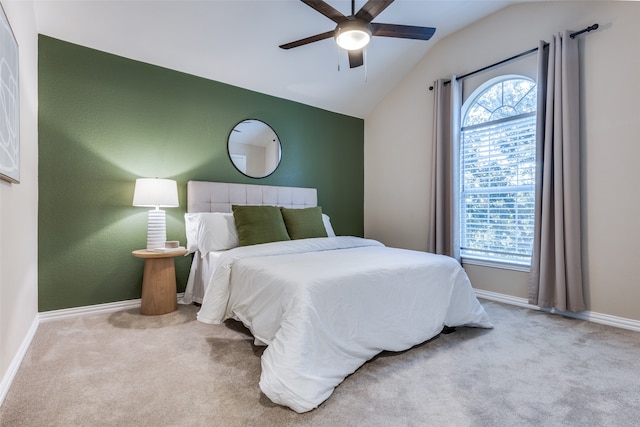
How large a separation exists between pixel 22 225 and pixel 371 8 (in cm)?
282

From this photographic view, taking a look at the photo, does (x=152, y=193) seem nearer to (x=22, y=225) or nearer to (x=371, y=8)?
(x=22, y=225)

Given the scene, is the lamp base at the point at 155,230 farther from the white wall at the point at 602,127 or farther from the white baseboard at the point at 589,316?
the white baseboard at the point at 589,316

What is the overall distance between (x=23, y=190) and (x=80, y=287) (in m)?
1.13

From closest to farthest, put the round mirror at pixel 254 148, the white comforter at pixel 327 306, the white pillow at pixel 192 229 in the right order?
the white comforter at pixel 327 306, the white pillow at pixel 192 229, the round mirror at pixel 254 148

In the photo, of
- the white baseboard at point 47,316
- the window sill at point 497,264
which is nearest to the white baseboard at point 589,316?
the window sill at point 497,264

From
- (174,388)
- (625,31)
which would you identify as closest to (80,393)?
(174,388)

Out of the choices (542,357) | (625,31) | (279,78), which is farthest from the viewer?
(279,78)

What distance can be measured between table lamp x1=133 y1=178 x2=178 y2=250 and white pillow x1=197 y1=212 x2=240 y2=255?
13.3 inches

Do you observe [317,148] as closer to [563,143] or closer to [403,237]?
[403,237]

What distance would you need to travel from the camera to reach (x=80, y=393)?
1649mm

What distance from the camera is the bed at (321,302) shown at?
161cm

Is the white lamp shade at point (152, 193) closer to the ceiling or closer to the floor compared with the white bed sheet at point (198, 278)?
closer to the ceiling

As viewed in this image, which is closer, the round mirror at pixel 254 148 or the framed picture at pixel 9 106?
the framed picture at pixel 9 106

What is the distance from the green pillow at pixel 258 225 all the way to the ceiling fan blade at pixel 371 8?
1.90 metres
